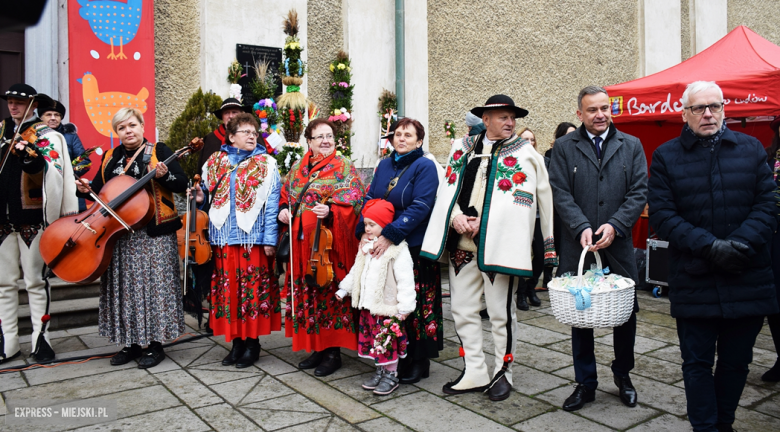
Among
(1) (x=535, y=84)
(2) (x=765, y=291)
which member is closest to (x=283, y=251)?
(2) (x=765, y=291)

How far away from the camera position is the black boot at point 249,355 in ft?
14.9

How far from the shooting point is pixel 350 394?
3.93m

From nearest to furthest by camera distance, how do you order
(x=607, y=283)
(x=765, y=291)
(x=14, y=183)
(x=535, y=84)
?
(x=765, y=291) → (x=607, y=283) → (x=14, y=183) → (x=535, y=84)

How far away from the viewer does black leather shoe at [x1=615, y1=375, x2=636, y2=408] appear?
3640 millimetres

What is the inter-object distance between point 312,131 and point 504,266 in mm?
1772

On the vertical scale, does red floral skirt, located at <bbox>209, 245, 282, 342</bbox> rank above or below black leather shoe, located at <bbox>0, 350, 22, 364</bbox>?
above

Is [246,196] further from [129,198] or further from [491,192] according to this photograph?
[491,192]

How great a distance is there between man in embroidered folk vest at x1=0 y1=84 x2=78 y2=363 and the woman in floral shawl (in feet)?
6.20

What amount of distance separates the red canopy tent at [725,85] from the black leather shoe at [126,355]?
5.20 metres

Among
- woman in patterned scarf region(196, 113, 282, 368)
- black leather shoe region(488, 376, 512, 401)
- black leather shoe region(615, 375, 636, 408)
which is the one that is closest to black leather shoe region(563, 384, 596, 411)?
black leather shoe region(615, 375, 636, 408)

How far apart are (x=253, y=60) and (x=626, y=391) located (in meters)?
6.38

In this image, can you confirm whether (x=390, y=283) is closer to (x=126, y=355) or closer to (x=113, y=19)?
(x=126, y=355)

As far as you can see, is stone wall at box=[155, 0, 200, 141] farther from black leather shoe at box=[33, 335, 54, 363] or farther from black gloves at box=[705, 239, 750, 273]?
black gloves at box=[705, 239, 750, 273]

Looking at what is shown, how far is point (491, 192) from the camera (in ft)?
12.3
